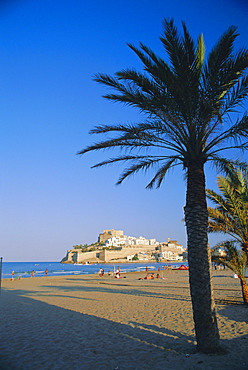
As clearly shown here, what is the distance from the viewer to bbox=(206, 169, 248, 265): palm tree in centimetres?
1223

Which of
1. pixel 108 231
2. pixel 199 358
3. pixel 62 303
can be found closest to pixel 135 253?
pixel 108 231

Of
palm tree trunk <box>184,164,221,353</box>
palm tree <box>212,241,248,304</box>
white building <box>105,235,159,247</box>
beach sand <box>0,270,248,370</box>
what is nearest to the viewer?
beach sand <box>0,270,248,370</box>

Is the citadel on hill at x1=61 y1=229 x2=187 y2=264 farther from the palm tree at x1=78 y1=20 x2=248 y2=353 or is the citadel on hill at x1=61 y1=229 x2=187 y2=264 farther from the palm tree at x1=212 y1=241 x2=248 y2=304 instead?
the palm tree at x1=78 y1=20 x2=248 y2=353

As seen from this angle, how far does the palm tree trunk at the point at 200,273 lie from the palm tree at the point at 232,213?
20.2 feet

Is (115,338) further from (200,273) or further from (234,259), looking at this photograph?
(234,259)

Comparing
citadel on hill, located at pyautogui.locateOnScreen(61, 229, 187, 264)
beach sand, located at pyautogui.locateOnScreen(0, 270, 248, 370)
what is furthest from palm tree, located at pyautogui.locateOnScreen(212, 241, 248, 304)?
citadel on hill, located at pyautogui.locateOnScreen(61, 229, 187, 264)

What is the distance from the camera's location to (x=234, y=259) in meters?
12.3

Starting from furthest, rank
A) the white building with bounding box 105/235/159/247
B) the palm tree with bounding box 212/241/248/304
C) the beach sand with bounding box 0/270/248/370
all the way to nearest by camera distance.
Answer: the white building with bounding box 105/235/159/247, the palm tree with bounding box 212/241/248/304, the beach sand with bounding box 0/270/248/370

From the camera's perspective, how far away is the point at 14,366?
5.88 metres

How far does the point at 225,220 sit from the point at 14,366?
392 inches

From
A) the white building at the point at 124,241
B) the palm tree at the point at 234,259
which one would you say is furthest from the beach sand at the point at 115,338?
the white building at the point at 124,241

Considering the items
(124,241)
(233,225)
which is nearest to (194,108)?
(233,225)

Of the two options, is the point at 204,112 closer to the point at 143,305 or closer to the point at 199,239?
the point at 199,239

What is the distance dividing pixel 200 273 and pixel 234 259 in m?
7.01
